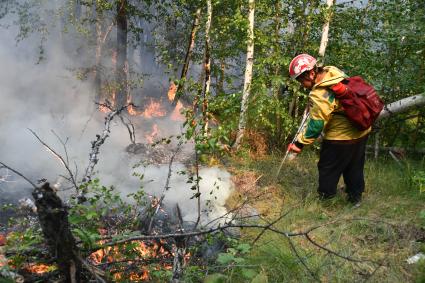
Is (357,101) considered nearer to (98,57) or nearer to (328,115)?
(328,115)

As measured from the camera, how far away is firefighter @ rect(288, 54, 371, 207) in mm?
4586

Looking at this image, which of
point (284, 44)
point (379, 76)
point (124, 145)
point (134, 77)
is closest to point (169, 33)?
point (134, 77)

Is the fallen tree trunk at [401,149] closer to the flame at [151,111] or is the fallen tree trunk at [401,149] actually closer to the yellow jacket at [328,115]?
the yellow jacket at [328,115]

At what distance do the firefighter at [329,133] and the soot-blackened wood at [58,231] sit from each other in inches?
129

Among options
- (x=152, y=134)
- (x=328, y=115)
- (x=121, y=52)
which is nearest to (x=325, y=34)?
(x=328, y=115)

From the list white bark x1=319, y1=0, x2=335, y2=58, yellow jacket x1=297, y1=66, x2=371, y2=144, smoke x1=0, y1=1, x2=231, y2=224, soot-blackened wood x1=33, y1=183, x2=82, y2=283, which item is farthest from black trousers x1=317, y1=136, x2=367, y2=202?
soot-blackened wood x1=33, y1=183, x2=82, y2=283

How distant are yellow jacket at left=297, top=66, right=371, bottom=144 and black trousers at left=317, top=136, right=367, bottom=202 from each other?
0.12m

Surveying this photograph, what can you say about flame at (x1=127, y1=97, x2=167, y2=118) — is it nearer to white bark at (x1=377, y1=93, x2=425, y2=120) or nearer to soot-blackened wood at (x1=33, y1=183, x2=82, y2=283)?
white bark at (x1=377, y1=93, x2=425, y2=120)

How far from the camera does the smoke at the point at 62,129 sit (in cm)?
608

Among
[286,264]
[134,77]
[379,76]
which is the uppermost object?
[134,77]

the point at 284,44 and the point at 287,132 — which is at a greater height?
the point at 284,44

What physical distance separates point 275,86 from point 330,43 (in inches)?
59.8

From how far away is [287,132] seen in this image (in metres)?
7.56

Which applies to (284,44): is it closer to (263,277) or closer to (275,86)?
(275,86)
